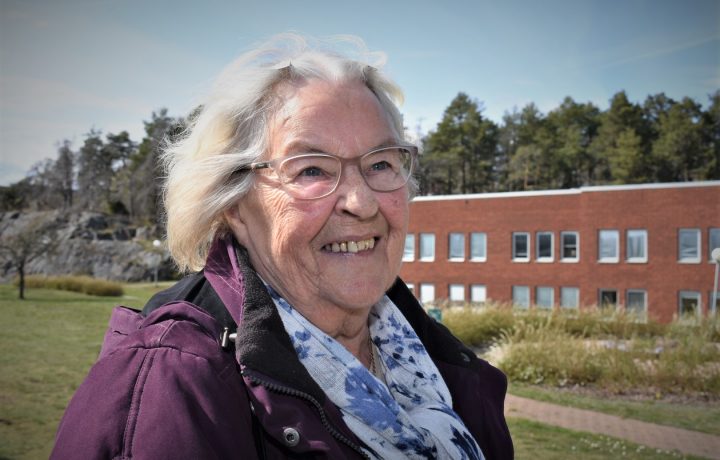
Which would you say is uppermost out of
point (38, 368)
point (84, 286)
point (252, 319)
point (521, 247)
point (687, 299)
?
point (252, 319)

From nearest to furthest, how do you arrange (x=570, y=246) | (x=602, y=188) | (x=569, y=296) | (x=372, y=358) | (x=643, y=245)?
(x=372, y=358)
(x=643, y=245)
(x=602, y=188)
(x=570, y=246)
(x=569, y=296)

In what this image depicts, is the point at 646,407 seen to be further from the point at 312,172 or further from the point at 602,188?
the point at 602,188

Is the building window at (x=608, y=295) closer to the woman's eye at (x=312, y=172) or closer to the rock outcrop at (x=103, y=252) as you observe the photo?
the rock outcrop at (x=103, y=252)

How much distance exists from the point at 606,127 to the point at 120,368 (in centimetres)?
5588

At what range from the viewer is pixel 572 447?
23.5 ft

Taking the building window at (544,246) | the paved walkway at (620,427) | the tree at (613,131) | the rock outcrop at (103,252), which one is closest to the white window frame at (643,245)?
the building window at (544,246)

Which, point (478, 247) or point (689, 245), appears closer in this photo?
point (689, 245)

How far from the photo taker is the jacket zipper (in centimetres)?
142

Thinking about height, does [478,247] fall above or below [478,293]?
above

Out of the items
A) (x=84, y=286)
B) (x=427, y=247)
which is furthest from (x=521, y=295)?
(x=84, y=286)

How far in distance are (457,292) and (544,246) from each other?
580 centimetres

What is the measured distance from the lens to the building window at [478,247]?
1296 inches

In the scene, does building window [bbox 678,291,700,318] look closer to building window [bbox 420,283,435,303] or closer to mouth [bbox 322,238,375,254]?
building window [bbox 420,283,435,303]

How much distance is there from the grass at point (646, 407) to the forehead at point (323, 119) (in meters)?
8.65
